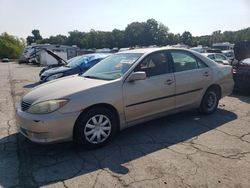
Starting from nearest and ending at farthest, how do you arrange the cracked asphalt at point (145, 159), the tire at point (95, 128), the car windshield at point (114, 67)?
1. the cracked asphalt at point (145, 159)
2. the tire at point (95, 128)
3. the car windshield at point (114, 67)

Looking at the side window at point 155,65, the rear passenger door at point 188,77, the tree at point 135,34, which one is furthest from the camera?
the tree at point 135,34

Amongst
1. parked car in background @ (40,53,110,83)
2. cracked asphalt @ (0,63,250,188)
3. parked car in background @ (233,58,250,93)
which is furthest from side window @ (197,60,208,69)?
parked car in background @ (40,53,110,83)

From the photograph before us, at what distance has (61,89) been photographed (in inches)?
169

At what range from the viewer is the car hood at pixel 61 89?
13.4 ft

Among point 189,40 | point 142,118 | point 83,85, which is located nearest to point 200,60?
point 142,118

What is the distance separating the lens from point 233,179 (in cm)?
330

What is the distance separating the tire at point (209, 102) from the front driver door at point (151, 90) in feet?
3.33

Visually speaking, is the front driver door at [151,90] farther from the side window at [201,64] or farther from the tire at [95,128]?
the side window at [201,64]

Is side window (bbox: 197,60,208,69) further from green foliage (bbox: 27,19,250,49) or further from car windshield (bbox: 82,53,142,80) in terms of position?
green foliage (bbox: 27,19,250,49)

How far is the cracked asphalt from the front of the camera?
3.32 m

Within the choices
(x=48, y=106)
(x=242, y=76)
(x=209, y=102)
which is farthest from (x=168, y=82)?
(x=242, y=76)

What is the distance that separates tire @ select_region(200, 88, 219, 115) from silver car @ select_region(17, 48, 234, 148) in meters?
0.02

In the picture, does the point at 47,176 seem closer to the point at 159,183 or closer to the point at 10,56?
the point at 159,183

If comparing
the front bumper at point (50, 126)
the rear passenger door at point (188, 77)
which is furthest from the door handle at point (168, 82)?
the front bumper at point (50, 126)
